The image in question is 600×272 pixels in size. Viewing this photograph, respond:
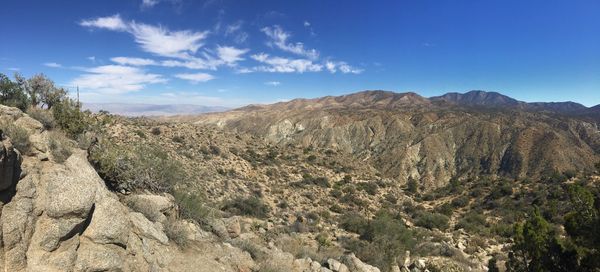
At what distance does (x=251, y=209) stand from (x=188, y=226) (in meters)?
9.40

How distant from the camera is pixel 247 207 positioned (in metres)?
18.6

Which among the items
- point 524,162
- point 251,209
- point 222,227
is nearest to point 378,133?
point 524,162

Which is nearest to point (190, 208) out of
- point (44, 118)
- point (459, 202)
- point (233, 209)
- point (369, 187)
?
point (44, 118)

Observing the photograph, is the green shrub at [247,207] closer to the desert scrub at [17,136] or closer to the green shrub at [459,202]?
the desert scrub at [17,136]

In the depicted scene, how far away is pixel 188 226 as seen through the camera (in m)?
9.27

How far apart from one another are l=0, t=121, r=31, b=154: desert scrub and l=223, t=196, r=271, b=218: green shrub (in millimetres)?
11964

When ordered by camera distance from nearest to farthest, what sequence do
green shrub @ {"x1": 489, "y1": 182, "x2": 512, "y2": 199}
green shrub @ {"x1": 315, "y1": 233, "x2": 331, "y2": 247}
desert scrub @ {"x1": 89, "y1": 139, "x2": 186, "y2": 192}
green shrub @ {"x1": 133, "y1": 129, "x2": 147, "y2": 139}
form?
desert scrub @ {"x1": 89, "y1": 139, "x2": 186, "y2": 192} < green shrub @ {"x1": 315, "y1": 233, "x2": 331, "y2": 247} < green shrub @ {"x1": 133, "y1": 129, "x2": 147, "y2": 139} < green shrub @ {"x1": 489, "y1": 182, "x2": 512, "y2": 199}

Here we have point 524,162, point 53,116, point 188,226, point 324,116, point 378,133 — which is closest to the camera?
point 188,226

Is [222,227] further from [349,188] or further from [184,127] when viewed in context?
[184,127]

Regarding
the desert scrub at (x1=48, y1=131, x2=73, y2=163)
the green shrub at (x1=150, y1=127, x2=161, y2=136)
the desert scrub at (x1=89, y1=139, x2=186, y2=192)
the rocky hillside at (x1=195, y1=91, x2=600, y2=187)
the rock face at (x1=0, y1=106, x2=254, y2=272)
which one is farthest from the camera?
the rocky hillside at (x1=195, y1=91, x2=600, y2=187)

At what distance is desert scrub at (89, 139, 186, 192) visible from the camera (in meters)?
8.69

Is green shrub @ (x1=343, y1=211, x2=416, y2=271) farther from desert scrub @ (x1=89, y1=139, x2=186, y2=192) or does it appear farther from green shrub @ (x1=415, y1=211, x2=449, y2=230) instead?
desert scrub @ (x1=89, y1=139, x2=186, y2=192)

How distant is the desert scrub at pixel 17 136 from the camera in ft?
21.2

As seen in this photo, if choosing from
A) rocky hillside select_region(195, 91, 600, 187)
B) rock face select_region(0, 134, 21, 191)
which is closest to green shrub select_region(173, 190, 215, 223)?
rock face select_region(0, 134, 21, 191)
